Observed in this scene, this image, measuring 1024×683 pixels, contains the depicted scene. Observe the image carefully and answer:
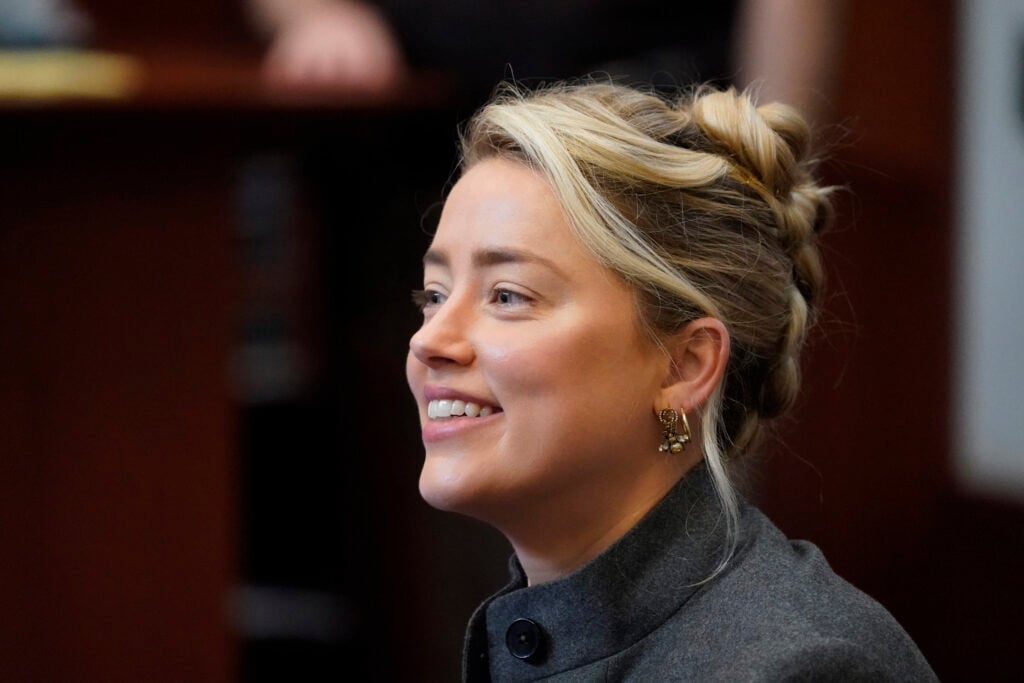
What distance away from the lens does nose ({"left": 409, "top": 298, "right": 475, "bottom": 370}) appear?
1298 mm

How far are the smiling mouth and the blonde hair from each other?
0.54ft

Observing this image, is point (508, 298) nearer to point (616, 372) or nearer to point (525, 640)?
point (616, 372)

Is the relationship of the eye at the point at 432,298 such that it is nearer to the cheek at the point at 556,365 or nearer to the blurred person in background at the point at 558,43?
the cheek at the point at 556,365

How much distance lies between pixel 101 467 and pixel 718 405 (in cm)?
105

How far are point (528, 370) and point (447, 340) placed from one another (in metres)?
0.09

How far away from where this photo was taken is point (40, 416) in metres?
2.02

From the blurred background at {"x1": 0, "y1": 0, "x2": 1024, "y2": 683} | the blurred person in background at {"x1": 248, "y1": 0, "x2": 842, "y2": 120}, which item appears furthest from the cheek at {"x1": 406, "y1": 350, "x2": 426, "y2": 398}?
the blurred person in background at {"x1": 248, "y1": 0, "x2": 842, "y2": 120}

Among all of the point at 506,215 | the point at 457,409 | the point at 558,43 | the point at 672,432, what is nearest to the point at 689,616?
the point at 672,432

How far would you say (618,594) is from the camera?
127 cm

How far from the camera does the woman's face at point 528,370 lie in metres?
1.27

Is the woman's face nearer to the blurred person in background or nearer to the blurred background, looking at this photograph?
the blurred background

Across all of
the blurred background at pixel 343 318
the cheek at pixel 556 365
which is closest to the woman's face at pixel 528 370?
the cheek at pixel 556 365

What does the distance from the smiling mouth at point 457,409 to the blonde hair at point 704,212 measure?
0.17 meters

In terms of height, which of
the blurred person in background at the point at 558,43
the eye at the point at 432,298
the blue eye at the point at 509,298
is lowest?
the blue eye at the point at 509,298
